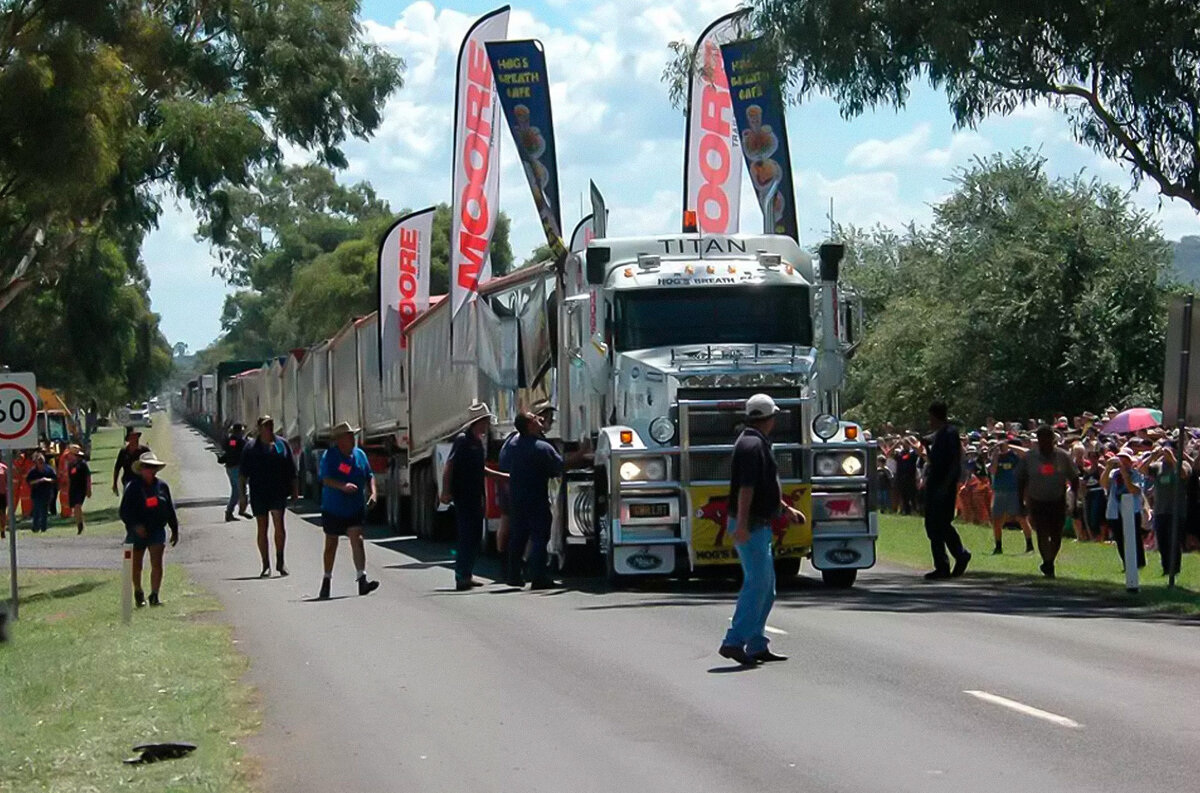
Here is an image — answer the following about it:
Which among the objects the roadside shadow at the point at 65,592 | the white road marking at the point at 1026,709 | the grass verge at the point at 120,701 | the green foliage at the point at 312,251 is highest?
the green foliage at the point at 312,251

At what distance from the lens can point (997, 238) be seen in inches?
1889

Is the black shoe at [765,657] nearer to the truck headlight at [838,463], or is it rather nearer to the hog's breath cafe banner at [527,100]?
the truck headlight at [838,463]

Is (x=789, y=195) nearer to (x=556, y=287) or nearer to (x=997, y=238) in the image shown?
(x=556, y=287)

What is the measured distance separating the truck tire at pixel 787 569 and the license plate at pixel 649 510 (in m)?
2.55

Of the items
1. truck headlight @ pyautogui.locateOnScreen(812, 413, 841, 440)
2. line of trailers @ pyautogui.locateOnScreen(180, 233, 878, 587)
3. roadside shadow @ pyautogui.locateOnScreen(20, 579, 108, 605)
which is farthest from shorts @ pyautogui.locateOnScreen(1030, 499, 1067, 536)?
roadside shadow @ pyautogui.locateOnScreen(20, 579, 108, 605)

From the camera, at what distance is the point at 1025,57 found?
818 inches

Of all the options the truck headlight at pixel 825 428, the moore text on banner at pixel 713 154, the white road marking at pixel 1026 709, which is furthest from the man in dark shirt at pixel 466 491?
the white road marking at pixel 1026 709

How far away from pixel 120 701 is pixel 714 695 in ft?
13.3

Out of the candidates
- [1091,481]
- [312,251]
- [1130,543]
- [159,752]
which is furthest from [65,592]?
[312,251]

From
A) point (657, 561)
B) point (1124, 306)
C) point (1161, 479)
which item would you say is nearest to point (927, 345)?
point (1124, 306)

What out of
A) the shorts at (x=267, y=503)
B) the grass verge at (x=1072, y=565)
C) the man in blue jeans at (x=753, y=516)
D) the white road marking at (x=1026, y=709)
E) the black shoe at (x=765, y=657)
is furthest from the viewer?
the shorts at (x=267, y=503)

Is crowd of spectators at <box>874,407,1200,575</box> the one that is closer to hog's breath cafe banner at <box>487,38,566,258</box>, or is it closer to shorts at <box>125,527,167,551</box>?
hog's breath cafe banner at <box>487,38,566,258</box>

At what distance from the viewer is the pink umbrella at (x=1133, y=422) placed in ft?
101

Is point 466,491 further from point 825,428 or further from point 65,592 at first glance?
point 65,592
